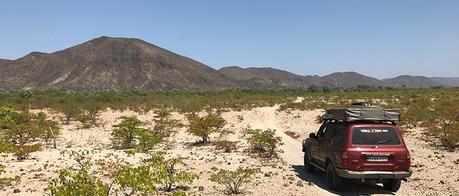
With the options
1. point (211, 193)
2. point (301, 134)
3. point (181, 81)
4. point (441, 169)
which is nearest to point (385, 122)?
point (441, 169)

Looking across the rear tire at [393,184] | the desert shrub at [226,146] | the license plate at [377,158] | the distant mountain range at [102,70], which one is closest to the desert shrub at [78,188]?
the license plate at [377,158]

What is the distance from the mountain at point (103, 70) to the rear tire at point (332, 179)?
483 feet

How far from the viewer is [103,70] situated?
556ft

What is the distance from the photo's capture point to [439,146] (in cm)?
1889

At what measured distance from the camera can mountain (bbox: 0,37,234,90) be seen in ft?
522

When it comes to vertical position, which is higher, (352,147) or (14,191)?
(352,147)

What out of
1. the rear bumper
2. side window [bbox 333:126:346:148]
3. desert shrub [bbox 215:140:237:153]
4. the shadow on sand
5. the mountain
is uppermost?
the mountain

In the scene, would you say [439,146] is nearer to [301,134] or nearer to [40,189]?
[301,134]

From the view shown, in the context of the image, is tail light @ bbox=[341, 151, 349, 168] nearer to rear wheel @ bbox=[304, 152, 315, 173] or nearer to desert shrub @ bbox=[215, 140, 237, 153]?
rear wheel @ bbox=[304, 152, 315, 173]

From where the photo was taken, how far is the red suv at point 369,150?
1091cm

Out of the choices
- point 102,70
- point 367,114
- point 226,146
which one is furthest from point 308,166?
point 102,70

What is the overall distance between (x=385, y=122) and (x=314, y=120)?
65.6 ft

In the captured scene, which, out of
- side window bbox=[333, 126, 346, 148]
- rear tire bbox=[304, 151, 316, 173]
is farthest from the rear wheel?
side window bbox=[333, 126, 346, 148]

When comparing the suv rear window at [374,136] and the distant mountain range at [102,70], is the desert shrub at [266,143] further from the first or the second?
the distant mountain range at [102,70]
